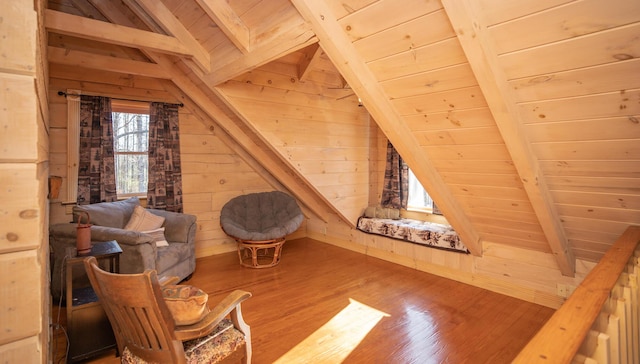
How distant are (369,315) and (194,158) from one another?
2998 millimetres

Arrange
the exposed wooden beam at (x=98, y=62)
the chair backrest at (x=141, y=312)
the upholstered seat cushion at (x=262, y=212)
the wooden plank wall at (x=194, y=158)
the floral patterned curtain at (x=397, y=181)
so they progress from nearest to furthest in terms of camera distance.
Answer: the chair backrest at (x=141, y=312)
the exposed wooden beam at (x=98, y=62)
the wooden plank wall at (x=194, y=158)
the upholstered seat cushion at (x=262, y=212)
the floral patterned curtain at (x=397, y=181)

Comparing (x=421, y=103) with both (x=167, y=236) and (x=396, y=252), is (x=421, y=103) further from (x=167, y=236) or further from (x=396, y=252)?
(x=167, y=236)

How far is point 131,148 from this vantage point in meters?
4.11

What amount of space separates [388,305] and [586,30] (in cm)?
248

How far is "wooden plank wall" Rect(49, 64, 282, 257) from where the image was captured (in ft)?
11.6

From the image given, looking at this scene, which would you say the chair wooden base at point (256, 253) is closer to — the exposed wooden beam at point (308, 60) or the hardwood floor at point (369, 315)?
the hardwood floor at point (369, 315)

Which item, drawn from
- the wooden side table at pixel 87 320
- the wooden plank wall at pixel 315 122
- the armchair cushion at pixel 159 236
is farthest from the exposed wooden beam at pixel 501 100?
the armchair cushion at pixel 159 236

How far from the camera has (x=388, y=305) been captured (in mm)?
3055

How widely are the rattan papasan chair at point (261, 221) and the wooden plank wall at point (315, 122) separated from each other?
0.73m

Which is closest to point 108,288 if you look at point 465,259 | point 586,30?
point 586,30

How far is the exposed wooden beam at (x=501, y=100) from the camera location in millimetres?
1466

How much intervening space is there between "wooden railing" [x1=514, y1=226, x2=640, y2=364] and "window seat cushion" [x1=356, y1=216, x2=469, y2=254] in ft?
6.66

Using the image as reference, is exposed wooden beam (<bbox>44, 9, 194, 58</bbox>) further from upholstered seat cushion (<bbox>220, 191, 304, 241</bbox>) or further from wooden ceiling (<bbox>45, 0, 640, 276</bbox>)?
upholstered seat cushion (<bbox>220, 191, 304, 241</bbox>)

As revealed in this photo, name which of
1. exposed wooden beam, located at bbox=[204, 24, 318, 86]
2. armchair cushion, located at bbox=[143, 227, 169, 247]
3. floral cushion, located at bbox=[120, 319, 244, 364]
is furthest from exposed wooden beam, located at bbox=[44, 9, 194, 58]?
floral cushion, located at bbox=[120, 319, 244, 364]
